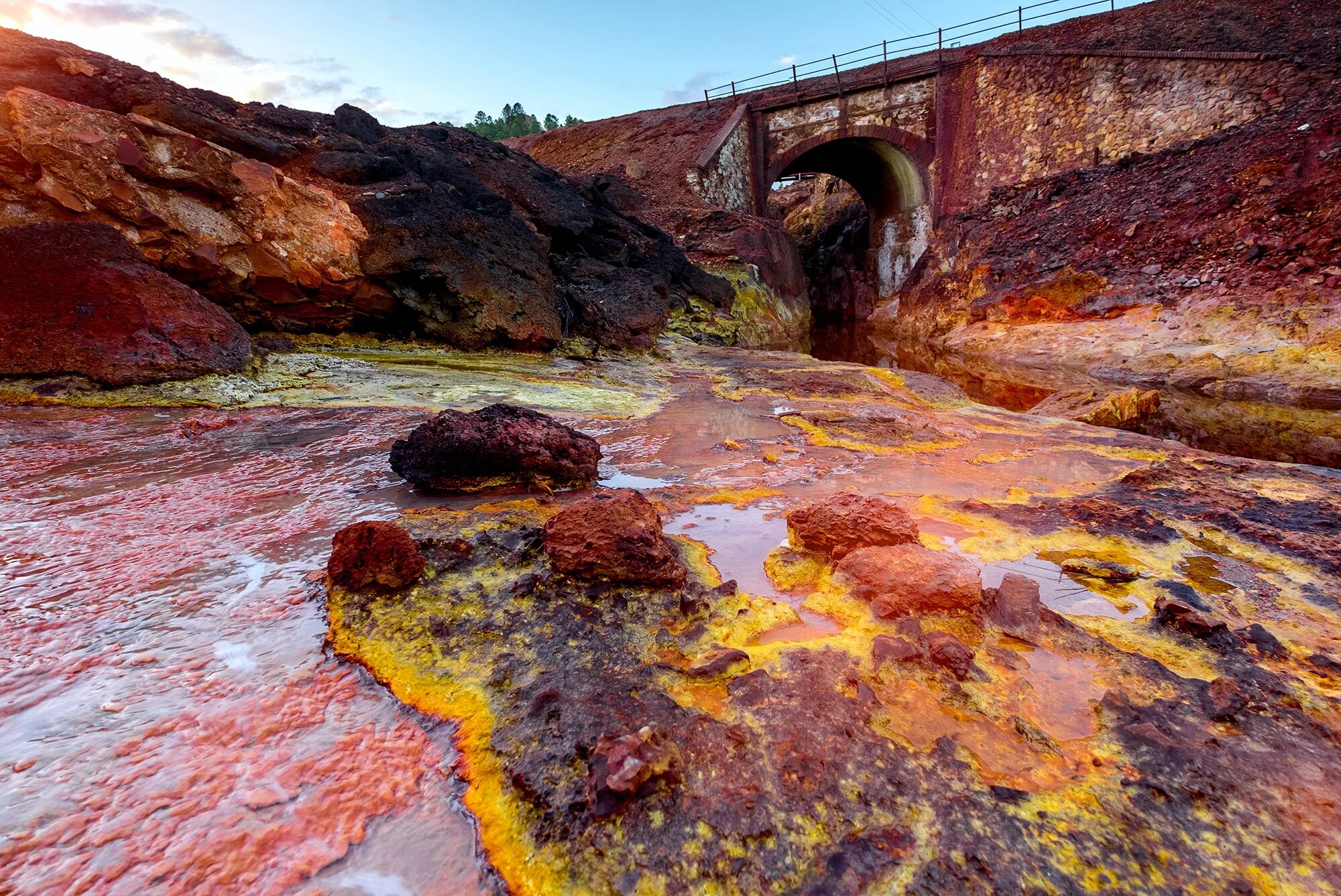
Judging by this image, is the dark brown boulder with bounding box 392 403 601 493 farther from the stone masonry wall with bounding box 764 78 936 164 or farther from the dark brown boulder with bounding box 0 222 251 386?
the stone masonry wall with bounding box 764 78 936 164

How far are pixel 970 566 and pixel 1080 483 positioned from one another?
6.69ft

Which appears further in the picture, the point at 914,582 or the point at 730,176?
the point at 730,176

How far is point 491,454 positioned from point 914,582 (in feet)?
7.51

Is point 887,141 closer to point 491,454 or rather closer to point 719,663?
point 491,454

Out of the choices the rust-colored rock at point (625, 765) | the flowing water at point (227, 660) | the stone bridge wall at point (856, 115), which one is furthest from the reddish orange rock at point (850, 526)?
the stone bridge wall at point (856, 115)

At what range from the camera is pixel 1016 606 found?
1.99 m

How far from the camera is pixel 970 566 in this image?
2.07 m

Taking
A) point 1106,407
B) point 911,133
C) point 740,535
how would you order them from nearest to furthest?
point 740,535 < point 1106,407 < point 911,133

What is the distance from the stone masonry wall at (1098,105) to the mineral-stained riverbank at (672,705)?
45.8 feet

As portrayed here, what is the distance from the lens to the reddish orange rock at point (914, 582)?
199cm

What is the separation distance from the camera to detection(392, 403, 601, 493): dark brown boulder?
333 cm

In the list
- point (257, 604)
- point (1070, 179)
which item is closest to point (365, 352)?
point (257, 604)

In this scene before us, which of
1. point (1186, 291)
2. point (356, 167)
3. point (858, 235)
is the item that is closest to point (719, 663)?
point (356, 167)

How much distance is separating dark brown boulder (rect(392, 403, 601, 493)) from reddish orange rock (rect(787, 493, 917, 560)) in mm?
1477
